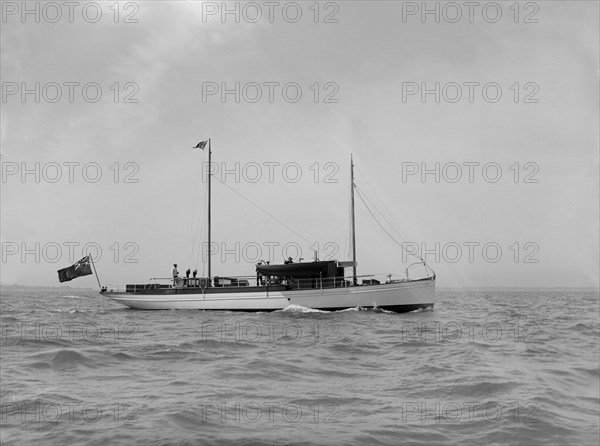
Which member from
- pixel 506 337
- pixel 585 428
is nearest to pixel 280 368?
pixel 585 428

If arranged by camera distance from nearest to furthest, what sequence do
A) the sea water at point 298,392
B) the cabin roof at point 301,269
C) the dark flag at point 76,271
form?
the sea water at point 298,392 → the cabin roof at point 301,269 → the dark flag at point 76,271

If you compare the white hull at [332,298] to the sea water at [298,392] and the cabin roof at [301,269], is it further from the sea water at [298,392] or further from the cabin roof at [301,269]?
the sea water at [298,392]

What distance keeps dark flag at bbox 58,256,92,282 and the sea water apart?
26.3 meters

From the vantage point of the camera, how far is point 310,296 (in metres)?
41.9

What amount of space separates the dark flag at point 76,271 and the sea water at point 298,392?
86.2 ft

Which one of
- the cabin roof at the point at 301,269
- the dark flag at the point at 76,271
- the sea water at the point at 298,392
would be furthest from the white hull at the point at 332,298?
the sea water at the point at 298,392

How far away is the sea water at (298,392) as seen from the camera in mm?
8523

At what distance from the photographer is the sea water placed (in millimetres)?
8523

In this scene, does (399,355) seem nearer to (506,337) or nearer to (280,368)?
(280,368)

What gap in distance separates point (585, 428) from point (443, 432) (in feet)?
8.39

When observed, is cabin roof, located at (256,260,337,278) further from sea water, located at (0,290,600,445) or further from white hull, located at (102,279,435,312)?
sea water, located at (0,290,600,445)

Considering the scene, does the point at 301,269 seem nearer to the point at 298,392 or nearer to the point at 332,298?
the point at 332,298

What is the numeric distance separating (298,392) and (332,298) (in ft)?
99.7

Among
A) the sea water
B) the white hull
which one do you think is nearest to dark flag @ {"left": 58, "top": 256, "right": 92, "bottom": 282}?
the white hull
